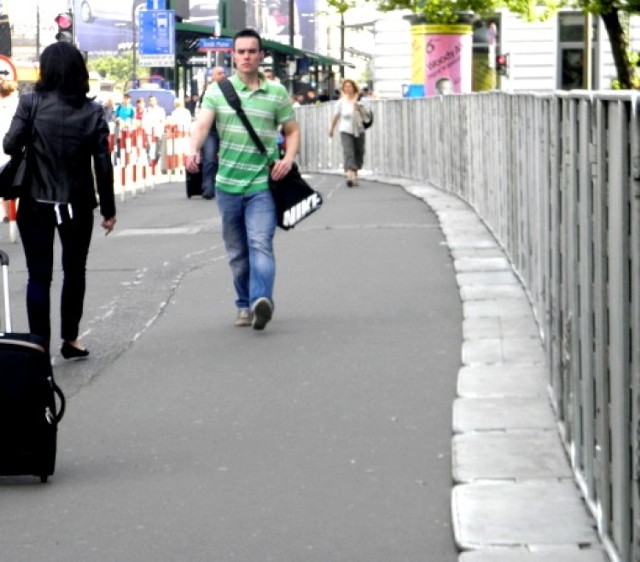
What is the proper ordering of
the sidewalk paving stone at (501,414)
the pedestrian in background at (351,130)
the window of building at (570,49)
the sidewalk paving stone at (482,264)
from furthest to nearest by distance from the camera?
the window of building at (570,49)
the pedestrian in background at (351,130)
the sidewalk paving stone at (482,264)
the sidewalk paving stone at (501,414)

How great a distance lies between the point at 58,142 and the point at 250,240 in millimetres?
1872

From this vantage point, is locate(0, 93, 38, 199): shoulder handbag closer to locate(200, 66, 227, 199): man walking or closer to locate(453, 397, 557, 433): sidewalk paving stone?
locate(453, 397, 557, 433): sidewalk paving stone

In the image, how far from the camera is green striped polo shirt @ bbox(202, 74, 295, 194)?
11.3 m

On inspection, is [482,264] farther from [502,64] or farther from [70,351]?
[502,64]

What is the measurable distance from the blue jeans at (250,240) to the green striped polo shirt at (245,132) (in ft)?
0.27

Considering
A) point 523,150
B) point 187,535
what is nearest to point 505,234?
point 523,150

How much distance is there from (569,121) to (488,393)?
1989mm

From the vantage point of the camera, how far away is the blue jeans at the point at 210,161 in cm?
2617

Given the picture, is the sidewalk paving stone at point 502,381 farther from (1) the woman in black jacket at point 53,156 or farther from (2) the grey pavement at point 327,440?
(1) the woman in black jacket at point 53,156

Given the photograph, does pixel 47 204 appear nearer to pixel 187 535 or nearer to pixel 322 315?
pixel 322 315

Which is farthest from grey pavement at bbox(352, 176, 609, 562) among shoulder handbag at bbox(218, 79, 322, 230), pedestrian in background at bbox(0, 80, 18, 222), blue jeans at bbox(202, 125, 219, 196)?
blue jeans at bbox(202, 125, 219, 196)

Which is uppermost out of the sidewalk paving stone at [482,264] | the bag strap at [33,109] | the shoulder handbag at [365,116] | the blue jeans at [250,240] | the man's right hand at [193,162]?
the bag strap at [33,109]

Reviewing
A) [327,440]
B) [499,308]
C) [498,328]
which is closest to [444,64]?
[499,308]

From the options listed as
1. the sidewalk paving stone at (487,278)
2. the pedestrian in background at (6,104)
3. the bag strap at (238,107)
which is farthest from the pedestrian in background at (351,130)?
the bag strap at (238,107)
